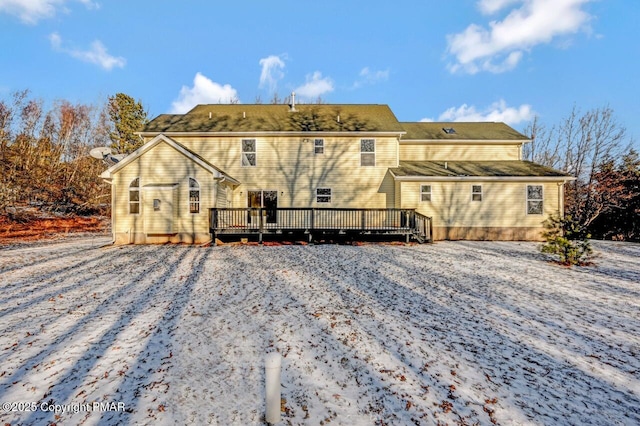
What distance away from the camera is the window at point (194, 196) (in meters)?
13.0

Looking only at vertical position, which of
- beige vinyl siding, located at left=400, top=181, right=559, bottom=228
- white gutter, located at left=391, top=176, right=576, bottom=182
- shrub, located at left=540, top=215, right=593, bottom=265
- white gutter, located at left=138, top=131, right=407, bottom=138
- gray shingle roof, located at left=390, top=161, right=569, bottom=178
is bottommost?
shrub, located at left=540, top=215, right=593, bottom=265

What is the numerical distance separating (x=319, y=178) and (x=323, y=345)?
1266cm

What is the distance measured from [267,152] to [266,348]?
13489 mm

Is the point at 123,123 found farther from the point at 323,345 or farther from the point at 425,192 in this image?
the point at 323,345

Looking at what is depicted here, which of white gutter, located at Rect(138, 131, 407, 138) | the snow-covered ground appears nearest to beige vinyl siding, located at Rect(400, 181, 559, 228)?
white gutter, located at Rect(138, 131, 407, 138)

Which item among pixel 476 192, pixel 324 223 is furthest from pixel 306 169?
pixel 476 192

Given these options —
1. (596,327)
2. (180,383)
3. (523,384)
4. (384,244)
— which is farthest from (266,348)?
(384,244)

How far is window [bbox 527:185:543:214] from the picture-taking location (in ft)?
49.4

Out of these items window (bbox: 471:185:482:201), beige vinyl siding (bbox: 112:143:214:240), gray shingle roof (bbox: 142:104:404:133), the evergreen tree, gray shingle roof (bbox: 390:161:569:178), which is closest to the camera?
beige vinyl siding (bbox: 112:143:214:240)

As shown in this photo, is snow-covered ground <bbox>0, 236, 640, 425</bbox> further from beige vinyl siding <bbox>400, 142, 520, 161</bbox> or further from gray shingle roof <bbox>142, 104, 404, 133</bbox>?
beige vinyl siding <bbox>400, 142, 520, 161</bbox>

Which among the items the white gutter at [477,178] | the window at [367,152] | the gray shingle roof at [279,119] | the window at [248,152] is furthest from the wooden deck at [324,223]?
the gray shingle roof at [279,119]

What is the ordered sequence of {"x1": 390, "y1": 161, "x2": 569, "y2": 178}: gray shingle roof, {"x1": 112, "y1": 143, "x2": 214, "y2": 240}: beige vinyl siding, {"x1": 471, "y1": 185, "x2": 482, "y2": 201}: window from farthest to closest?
1. {"x1": 471, "y1": 185, "x2": 482, "y2": 201}: window
2. {"x1": 390, "y1": 161, "x2": 569, "y2": 178}: gray shingle roof
3. {"x1": 112, "y1": 143, "x2": 214, "y2": 240}: beige vinyl siding

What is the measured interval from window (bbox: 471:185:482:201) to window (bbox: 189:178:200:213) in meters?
14.0

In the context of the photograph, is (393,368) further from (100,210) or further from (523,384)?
(100,210)
